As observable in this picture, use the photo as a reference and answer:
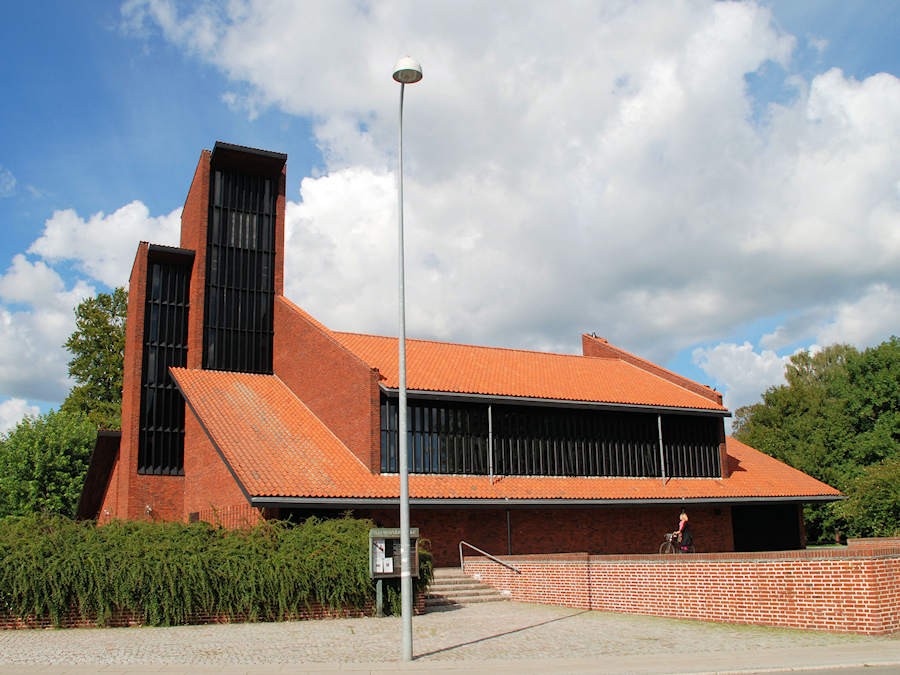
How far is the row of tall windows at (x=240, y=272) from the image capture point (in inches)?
1107

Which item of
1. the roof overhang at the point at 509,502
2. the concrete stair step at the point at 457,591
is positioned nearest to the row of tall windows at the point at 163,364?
the roof overhang at the point at 509,502

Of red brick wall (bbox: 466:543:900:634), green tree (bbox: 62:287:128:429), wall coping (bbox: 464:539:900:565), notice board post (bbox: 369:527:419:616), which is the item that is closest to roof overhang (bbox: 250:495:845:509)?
Answer: wall coping (bbox: 464:539:900:565)

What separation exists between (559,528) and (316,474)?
8.38 m

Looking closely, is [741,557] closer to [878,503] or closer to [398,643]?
[398,643]

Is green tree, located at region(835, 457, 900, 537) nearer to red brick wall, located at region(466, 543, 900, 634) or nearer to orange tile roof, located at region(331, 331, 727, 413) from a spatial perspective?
orange tile roof, located at region(331, 331, 727, 413)

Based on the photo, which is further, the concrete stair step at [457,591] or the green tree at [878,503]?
the green tree at [878,503]

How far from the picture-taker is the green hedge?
42.2ft

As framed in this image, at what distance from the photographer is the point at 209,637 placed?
1226 cm

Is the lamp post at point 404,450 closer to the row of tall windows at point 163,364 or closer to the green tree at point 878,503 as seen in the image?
the row of tall windows at point 163,364

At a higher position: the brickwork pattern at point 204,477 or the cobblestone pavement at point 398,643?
the brickwork pattern at point 204,477

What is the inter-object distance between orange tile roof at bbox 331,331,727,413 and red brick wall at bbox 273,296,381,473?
785mm

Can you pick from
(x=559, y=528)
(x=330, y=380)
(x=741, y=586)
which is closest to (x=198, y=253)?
(x=330, y=380)

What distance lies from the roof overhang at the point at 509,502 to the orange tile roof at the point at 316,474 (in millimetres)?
110

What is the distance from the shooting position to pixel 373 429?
21.6 meters
